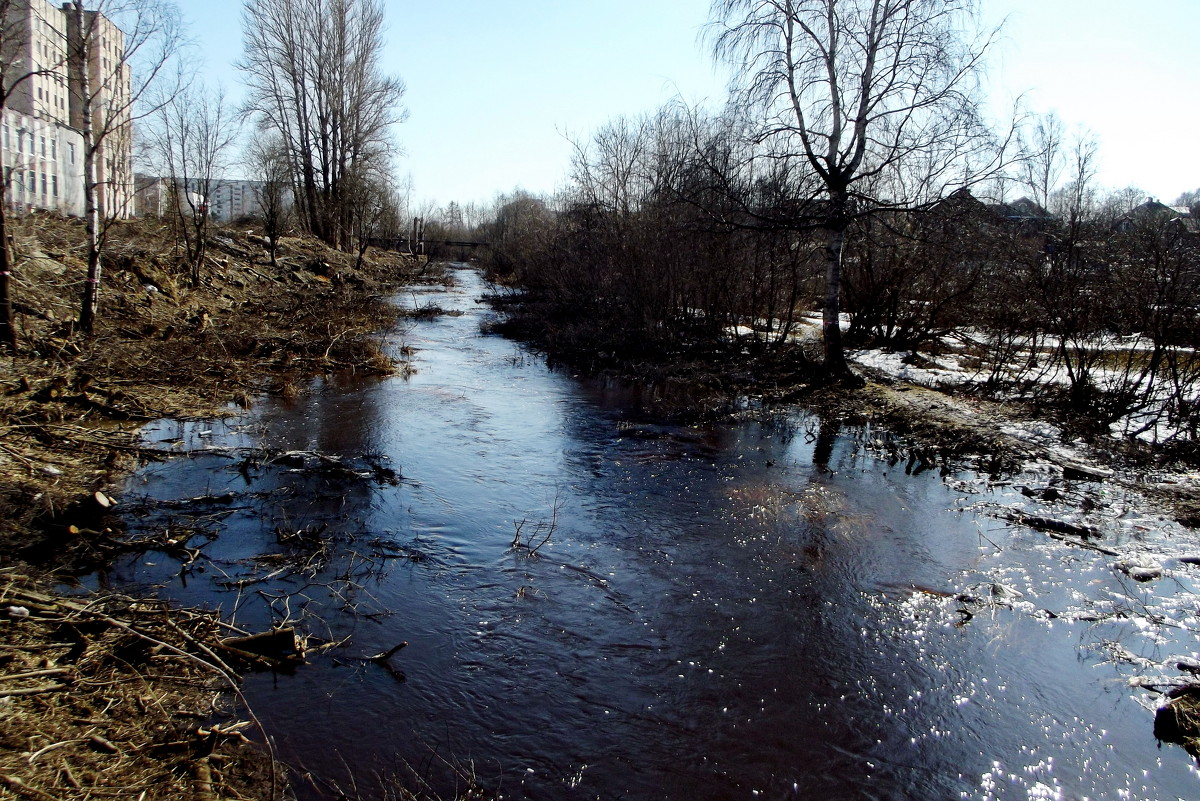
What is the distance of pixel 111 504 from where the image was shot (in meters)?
7.20

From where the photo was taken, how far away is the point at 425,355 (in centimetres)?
1909

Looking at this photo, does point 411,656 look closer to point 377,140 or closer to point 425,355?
point 425,355

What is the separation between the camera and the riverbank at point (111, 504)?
13.0 feet

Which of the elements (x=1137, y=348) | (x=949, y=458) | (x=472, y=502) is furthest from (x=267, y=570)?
(x=1137, y=348)

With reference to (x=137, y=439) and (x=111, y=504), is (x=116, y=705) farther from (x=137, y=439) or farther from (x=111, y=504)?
(x=137, y=439)

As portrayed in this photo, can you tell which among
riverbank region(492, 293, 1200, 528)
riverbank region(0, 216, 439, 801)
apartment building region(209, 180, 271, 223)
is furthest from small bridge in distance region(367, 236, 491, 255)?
riverbank region(492, 293, 1200, 528)

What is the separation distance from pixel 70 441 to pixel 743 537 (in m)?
8.00

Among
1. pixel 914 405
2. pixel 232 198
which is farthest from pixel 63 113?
pixel 914 405

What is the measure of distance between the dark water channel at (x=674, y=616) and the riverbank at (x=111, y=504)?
43cm

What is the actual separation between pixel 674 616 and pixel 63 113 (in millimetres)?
55070

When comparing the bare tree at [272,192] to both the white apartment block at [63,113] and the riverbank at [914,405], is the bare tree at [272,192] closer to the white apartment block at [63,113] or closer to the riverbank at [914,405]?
the white apartment block at [63,113]

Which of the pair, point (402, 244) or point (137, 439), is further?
point (402, 244)

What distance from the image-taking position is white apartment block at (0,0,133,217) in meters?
11.4

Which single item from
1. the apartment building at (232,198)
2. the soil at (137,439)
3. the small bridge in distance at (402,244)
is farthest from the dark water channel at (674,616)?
the small bridge in distance at (402,244)
